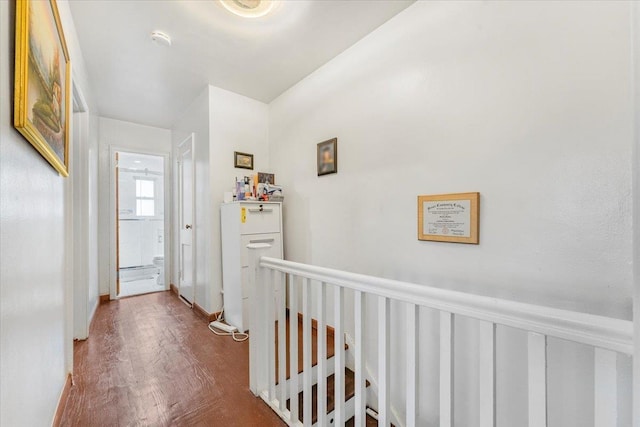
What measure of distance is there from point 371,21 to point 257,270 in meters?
1.95

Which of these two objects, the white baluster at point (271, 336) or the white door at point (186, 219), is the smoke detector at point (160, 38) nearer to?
the white door at point (186, 219)

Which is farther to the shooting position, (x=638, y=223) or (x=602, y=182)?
(x=602, y=182)

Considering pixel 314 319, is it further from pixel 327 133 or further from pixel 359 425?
pixel 327 133

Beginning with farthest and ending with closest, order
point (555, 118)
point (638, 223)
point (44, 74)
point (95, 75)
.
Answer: point (95, 75) < point (555, 118) < point (44, 74) < point (638, 223)

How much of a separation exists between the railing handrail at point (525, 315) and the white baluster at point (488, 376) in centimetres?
5

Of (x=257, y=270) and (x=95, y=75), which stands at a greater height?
(x=95, y=75)

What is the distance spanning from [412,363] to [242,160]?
2.67 metres

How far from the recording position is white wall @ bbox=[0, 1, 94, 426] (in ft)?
2.46

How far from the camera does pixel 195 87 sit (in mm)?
2850

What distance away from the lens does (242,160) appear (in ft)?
9.84

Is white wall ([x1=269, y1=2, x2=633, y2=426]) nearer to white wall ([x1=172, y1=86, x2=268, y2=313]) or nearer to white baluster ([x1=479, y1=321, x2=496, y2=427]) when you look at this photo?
white baluster ([x1=479, y1=321, x2=496, y2=427])

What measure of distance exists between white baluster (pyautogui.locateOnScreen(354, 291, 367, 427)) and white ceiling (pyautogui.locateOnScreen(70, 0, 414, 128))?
A: 1.91 m

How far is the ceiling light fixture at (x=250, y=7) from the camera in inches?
69.2

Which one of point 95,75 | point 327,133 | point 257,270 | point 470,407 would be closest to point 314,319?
point 257,270
